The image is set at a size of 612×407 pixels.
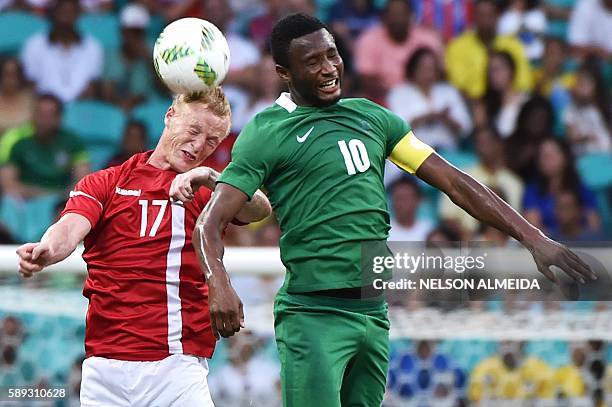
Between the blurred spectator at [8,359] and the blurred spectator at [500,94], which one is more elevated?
the blurred spectator at [500,94]

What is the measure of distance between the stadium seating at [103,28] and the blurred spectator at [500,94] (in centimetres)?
346

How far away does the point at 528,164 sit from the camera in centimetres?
1009

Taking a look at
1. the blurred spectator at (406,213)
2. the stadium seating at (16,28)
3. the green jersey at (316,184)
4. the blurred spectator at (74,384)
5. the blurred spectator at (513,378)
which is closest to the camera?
the green jersey at (316,184)

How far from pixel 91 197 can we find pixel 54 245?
1.12ft

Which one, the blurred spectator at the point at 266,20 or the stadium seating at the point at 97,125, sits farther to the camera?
the blurred spectator at the point at 266,20

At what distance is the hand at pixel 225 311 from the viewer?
406 cm

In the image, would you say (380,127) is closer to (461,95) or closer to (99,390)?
(99,390)

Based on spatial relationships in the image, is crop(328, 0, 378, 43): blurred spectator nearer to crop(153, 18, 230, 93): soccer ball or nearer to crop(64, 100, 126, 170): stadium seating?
crop(64, 100, 126, 170): stadium seating

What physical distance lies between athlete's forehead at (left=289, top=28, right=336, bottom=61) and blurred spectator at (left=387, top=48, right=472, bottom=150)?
5.79 metres

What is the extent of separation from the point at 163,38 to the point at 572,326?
351 cm

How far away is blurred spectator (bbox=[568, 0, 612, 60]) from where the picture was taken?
35.2 ft

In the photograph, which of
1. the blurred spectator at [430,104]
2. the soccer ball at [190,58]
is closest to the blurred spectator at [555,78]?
the blurred spectator at [430,104]

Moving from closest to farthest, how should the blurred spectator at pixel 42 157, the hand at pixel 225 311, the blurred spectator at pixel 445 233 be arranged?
the hand at pixel 225 311 → the blurred spectator at pixel 445 233 → the blurred spectator at pixel 42 157

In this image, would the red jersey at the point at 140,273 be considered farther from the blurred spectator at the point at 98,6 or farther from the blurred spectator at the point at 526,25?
the blurred spectator at the point at 526,25
